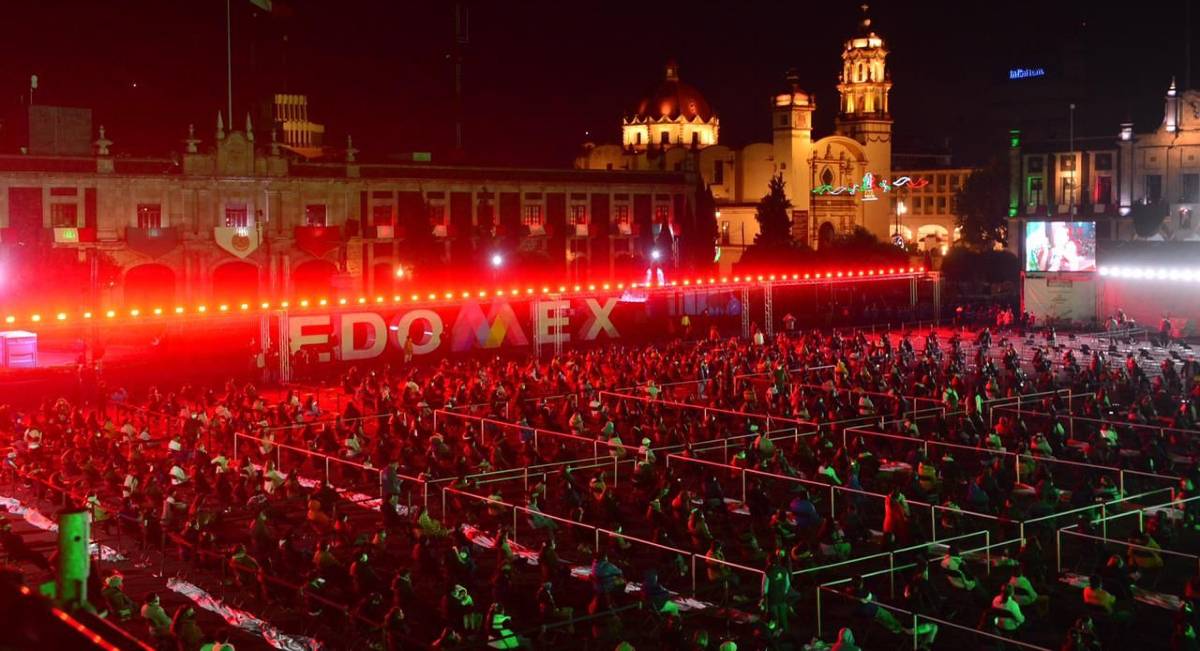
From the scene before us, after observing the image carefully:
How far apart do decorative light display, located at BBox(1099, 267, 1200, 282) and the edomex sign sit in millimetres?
22537

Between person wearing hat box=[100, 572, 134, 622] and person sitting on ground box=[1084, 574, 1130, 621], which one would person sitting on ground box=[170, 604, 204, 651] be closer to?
person wearing hat box=[100, 572, 134, 622]

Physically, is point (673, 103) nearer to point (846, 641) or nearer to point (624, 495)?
point (624, 495)

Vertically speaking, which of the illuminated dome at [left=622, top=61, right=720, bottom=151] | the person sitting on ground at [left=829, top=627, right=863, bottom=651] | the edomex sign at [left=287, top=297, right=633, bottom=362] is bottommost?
the person sitting on ground at [left=829, top=627, right=863, bottom=651]

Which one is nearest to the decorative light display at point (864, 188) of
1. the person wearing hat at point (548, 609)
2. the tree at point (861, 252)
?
the tree at point (861, 252)

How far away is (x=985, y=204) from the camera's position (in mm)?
106188

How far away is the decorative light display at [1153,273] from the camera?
56062 millimetres

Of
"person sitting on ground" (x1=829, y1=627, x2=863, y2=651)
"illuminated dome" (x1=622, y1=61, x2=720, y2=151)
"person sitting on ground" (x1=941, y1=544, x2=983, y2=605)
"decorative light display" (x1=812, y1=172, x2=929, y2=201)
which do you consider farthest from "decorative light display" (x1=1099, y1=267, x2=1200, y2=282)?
"illuminated dome" (x1=622, y1=61, x2=720, y2=151)

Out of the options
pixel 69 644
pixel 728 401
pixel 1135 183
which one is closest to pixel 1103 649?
pixel 69 644

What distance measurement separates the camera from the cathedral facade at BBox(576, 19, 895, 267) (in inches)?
3868

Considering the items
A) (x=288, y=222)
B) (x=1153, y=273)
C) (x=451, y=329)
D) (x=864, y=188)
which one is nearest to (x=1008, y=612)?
(x=451, y=329)

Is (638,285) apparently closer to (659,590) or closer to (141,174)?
(141,174)

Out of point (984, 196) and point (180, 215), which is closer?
point (180, 215)

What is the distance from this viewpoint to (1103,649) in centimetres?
1557

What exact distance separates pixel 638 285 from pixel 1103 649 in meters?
35.4
